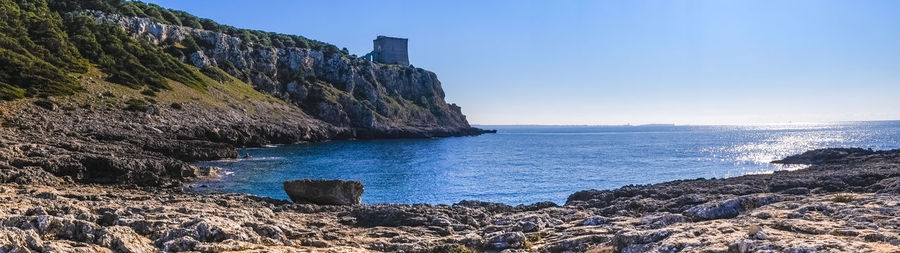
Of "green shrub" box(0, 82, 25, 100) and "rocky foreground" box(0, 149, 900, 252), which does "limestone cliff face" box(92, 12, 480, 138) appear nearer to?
"green shrub" box(0, 82, 25, 100)

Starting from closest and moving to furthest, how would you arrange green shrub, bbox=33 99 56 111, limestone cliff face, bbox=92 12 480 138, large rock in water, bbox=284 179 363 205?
1. large rock in water, bbox=284 179 363 205
2. green shrub, bbox=33 99 56 111
3. limestone cliff face, bbox=92 12 480 138

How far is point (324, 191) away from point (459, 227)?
11.4 meters

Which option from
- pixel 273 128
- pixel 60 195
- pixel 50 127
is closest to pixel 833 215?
pixel 60 195

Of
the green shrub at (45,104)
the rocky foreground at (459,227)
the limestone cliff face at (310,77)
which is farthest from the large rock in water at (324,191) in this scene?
the limestone cliff face at (310,77)

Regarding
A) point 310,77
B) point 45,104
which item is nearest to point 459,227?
point 45,104

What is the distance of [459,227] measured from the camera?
76.1 feet

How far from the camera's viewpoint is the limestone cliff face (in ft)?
466

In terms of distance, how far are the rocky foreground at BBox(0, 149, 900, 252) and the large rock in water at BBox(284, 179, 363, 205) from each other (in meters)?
3.11

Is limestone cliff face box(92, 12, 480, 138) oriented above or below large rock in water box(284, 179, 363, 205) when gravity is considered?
above

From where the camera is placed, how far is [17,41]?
88.8 metres

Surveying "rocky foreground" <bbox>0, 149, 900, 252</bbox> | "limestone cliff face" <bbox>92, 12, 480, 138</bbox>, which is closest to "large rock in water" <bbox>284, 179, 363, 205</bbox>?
"rocky foreground" <bbox>0, 149, 900, 252</bbox>

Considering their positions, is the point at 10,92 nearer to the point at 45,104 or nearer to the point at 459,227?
the point at 45,104

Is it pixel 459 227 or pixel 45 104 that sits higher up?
pixel 45 104

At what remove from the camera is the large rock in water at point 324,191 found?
31.8m
